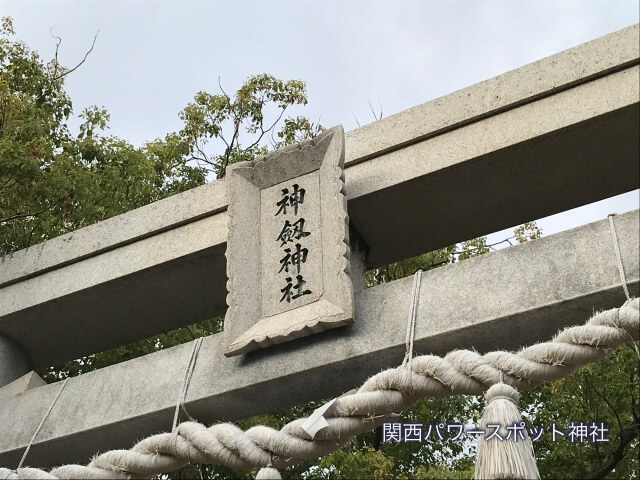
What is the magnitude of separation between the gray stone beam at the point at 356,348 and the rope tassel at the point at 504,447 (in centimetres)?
60

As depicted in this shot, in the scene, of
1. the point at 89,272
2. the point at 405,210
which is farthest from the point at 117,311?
the point at 405,210

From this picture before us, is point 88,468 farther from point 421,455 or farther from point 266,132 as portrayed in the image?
point 266,132

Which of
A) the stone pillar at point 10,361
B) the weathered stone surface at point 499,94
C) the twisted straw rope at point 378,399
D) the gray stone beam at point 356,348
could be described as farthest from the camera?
the stone pillar at point 10,361

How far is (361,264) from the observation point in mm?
4832

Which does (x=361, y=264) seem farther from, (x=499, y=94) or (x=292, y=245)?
(x=499, y=94)

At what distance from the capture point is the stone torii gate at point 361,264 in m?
4.10

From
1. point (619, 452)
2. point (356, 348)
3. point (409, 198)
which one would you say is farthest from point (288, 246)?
point (619, 452)

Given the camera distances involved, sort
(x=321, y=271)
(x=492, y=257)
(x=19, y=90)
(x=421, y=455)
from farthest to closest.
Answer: (x=19, y=90) < (x=421, y=455) < (x=321, y=271) < (x=492, y=257)

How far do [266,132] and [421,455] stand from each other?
11.8 feet

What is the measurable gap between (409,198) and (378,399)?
1.14 metres

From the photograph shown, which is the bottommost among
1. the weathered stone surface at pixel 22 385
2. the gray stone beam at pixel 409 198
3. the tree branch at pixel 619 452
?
the weathered stone surface at pixel 22 385

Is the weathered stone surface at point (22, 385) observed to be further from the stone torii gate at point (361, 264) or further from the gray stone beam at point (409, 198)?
the gray stone beam at point (409, 198)

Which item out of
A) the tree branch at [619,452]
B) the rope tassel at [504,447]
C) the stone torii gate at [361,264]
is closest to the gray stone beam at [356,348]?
the stone torii gate at [361,264]

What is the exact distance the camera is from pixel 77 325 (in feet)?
17.8
